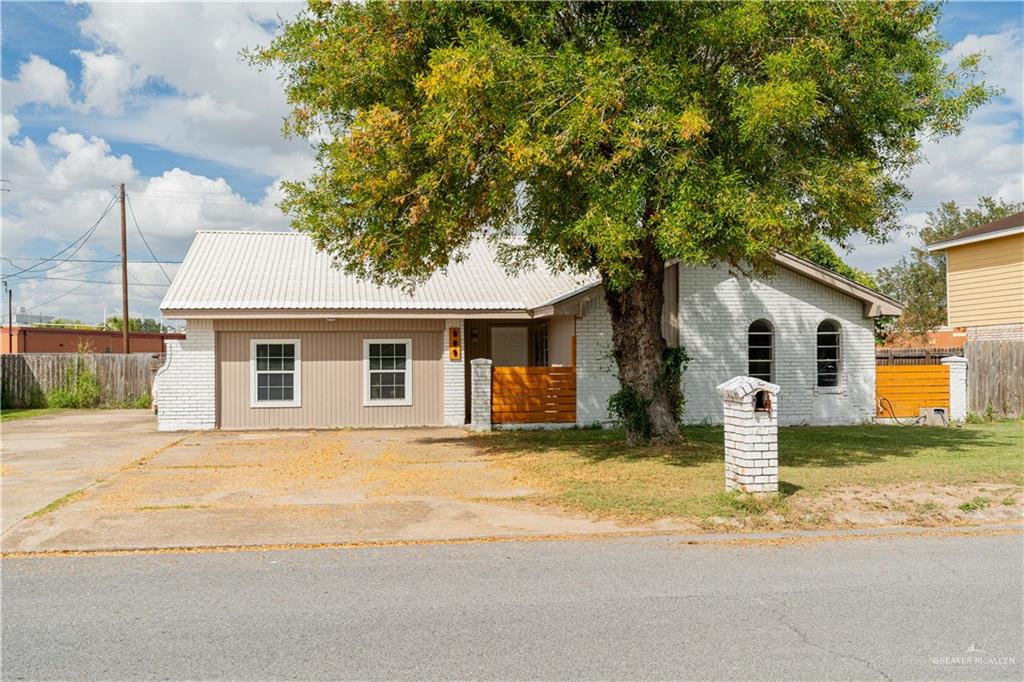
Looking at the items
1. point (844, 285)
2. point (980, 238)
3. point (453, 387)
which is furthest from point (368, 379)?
point (980, 238)

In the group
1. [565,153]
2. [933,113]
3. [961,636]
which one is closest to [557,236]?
[565,153]

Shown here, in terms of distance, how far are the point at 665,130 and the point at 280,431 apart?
Result: 11.9 meters

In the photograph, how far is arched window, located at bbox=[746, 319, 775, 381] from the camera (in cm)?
1914

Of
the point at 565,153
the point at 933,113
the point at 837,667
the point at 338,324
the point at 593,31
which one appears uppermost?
the point at 593,31

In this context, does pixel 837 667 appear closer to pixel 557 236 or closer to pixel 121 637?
pixel 121 637

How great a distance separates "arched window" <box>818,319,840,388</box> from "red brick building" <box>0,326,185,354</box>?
28318mm

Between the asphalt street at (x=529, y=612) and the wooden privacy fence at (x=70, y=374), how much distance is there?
65.3 ft

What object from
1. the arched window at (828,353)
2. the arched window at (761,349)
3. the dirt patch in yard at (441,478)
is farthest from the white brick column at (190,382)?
the arched window at (828,353)

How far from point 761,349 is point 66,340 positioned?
32858 millimetres

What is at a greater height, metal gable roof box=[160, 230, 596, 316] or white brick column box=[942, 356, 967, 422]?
metal gable roof box=[160, 230, 596, 316]

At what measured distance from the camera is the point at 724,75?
11.1m

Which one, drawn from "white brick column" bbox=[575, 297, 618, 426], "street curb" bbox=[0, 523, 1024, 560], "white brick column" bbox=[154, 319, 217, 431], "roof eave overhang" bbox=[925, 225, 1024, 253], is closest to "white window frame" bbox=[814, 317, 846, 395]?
"white brick column" bbox=[575, 297, 618, 426]

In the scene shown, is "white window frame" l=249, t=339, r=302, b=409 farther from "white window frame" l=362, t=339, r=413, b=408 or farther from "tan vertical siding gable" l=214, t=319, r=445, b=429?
"white window frame" l=362, t=339, r=413, b=408

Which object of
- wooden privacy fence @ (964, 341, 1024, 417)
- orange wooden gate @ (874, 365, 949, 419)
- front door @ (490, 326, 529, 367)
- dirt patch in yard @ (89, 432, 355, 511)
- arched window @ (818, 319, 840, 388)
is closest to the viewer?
dirt patch in yard @ (89, 432, 355, 511)
